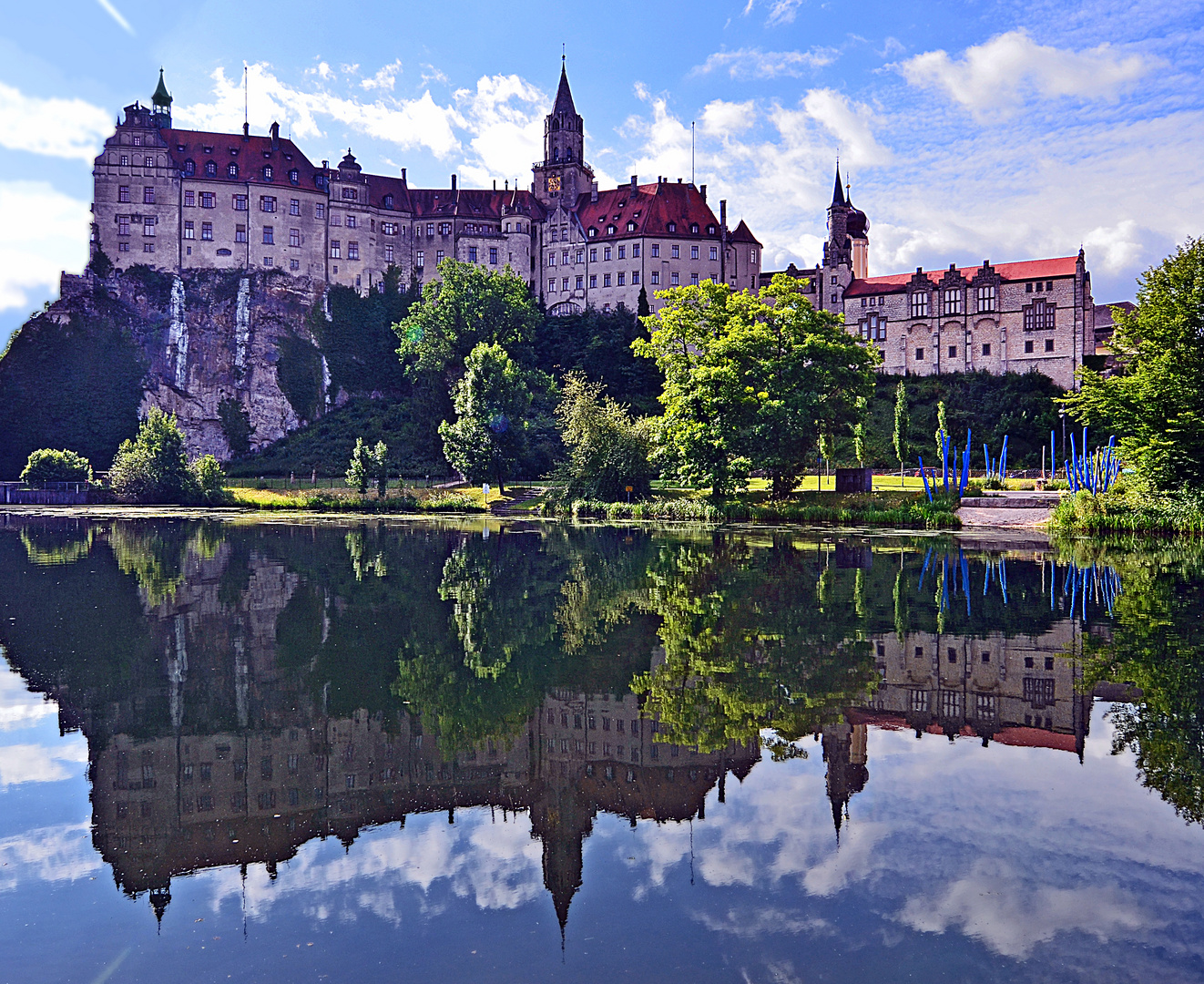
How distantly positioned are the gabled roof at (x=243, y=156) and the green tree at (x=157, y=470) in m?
37.4

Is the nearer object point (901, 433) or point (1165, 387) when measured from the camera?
point (1165, 387)

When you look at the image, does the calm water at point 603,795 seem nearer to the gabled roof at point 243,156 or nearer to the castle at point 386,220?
the castle at point 386,220

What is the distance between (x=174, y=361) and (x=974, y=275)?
2984 inches

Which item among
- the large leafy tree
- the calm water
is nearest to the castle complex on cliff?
the large leafy tree

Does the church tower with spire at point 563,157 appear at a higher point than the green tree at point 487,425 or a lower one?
higher

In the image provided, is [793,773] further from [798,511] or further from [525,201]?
[525,201]

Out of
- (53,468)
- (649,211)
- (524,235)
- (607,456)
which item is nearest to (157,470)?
(53,468)

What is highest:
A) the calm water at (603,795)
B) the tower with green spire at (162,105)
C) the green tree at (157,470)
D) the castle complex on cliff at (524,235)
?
the tower with green spire at (162,105)

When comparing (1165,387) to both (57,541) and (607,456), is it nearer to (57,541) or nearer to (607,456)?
(607,456)

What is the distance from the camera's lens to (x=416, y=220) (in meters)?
103

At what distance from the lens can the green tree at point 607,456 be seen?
54.0m

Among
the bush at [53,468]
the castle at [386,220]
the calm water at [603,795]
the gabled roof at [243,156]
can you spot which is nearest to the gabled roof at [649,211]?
the castle at [386,220]

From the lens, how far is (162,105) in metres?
103

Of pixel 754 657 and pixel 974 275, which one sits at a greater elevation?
pixel 974 275
